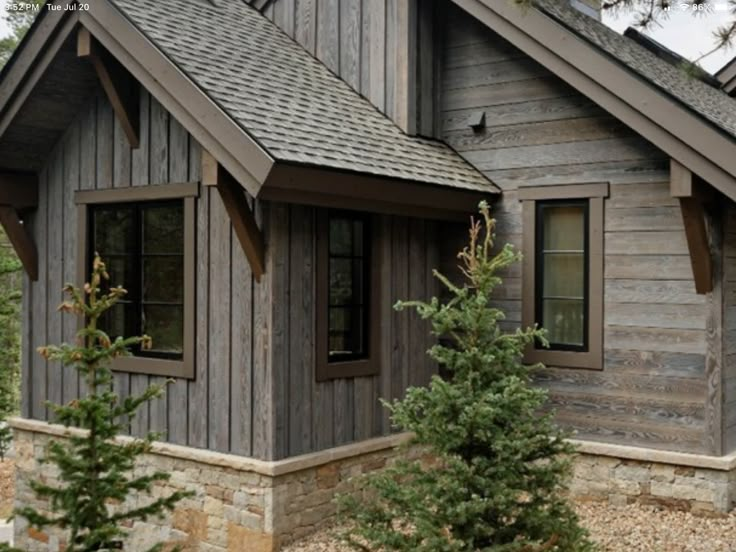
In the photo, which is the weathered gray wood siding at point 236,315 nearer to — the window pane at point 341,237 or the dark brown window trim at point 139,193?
the dark brown window trim at point 139,193

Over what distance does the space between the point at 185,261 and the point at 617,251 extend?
365 cm

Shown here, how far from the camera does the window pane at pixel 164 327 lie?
23.5 ft

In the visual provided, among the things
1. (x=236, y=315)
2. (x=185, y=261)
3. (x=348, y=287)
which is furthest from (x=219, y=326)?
(x=348, y=287)

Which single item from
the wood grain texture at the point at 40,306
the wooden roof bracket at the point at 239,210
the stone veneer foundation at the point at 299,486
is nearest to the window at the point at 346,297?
Result: the wooden roof bracket at the point at 239,210

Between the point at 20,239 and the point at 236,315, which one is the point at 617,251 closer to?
the point at 236,315

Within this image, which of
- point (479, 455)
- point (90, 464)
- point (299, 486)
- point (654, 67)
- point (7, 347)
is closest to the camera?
point (90, 464)

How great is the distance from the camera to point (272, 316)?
6441 millimetres

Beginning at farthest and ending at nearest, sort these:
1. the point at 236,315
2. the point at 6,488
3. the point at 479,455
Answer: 1. the point at 6,488
2. the point at 236,315
3. the point at 479,455

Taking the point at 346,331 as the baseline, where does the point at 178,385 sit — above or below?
below

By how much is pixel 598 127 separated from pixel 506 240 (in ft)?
4.24

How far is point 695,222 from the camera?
6.51 metres

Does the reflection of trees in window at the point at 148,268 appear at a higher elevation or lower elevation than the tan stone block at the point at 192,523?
higher

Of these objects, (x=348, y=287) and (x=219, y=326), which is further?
(x=348, y=287)

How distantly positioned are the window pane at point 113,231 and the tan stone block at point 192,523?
7.53ft
